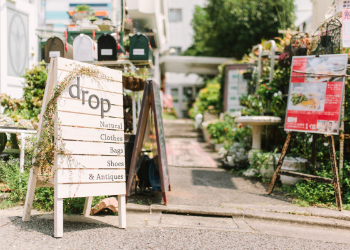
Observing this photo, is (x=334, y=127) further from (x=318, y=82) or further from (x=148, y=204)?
(x=148, y=204)

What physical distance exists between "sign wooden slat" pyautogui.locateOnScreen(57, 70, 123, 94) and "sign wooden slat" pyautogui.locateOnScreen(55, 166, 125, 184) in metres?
0.89

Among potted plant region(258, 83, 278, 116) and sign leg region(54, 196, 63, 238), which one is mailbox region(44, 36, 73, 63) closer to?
sign leg region(54, 196, 63, 238)

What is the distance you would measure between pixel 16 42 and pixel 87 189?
4.86m

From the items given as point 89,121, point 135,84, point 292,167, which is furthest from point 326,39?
point 89,121

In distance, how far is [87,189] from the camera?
283 cm

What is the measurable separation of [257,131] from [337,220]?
2569 millimetres

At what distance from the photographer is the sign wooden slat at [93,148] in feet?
9.14

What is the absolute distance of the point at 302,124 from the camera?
4328 mm

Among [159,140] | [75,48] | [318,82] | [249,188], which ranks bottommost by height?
[249,188]

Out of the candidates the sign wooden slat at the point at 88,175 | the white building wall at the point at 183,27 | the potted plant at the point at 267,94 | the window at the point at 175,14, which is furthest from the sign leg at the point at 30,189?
the window at the point at 175,14

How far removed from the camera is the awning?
14461mm

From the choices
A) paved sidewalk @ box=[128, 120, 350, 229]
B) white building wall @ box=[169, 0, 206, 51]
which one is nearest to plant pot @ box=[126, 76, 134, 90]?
paved sidewalk @ box=[128, 120, 350, 229]

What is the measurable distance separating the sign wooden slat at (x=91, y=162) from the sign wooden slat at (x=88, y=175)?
0.04 metres

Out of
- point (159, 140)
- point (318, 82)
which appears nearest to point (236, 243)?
point (159, 140)
